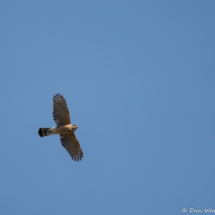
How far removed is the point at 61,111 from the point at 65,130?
938 mm

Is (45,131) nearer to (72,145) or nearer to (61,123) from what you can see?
(61,123)

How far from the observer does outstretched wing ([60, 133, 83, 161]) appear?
19.5 metres

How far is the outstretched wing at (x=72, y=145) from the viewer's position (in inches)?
767

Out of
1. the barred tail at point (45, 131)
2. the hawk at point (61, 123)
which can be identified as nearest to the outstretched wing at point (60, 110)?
the hawk at point (61, 123)

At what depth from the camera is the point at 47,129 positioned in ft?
62.8

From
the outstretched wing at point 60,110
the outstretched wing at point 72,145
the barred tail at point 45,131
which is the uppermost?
the outstretched wing at point 60,110

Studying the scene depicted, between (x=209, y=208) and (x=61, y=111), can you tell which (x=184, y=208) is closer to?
(x=209, y=208)

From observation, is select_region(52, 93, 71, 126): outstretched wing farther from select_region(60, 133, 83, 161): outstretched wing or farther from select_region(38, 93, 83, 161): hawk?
select_region(60, 133, 83, 161): outstretched wing

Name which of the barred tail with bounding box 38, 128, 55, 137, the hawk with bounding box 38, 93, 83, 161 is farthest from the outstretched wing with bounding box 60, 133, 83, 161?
the barred tail with bounding box 38, 128, 55, 137

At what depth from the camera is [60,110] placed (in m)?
18.8

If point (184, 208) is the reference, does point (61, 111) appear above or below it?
above

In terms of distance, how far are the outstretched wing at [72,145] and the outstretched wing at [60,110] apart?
3.06 feet

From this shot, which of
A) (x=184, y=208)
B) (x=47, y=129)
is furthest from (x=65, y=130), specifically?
(x=184, y=208)

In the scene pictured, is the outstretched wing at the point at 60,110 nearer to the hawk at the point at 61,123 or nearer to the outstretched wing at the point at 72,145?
the hawk at the point at 61,123
